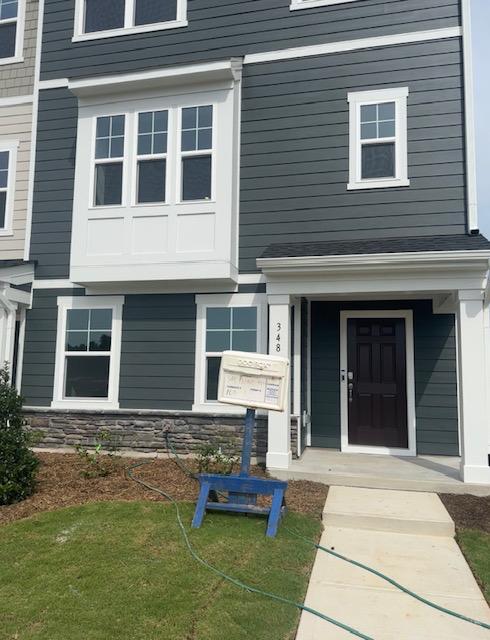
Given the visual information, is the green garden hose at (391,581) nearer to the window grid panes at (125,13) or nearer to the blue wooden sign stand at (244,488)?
the blue wooden sign stand at (244,488)

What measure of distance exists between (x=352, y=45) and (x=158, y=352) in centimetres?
547

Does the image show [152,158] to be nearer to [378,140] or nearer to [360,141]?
[360,141]

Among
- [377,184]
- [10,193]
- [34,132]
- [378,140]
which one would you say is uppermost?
[34,132]

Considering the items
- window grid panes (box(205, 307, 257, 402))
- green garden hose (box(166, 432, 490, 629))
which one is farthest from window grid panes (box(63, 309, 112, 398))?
green garden hose (box(166, 432, 490, 629))

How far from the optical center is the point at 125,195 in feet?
25.4

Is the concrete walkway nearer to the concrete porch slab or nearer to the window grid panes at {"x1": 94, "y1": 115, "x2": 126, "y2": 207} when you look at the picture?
the concrete porch slab

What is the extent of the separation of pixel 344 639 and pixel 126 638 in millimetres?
1247

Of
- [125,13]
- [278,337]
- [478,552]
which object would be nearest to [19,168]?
[125,13]

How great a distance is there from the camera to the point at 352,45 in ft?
24.4

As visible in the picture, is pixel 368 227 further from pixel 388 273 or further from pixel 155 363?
pixel 155 363

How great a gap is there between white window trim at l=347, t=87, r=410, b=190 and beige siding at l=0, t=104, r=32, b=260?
→ 548 centimetres

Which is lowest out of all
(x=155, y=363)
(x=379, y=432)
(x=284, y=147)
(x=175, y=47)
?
(x=379, y=432)

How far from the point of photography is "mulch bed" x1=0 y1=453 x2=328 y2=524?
5.06 m

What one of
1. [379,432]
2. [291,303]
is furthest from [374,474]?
[291,303]
